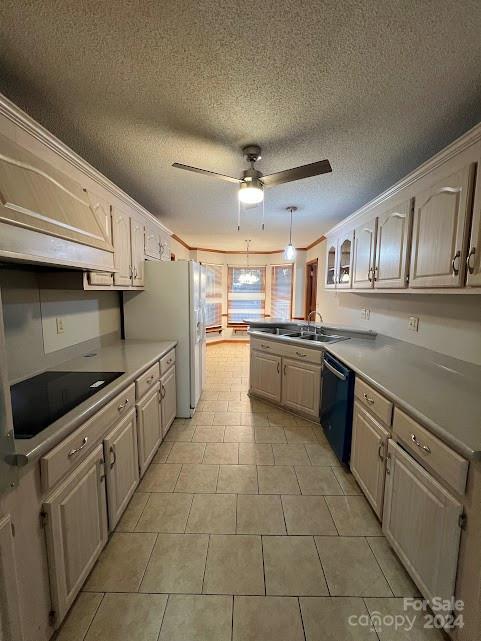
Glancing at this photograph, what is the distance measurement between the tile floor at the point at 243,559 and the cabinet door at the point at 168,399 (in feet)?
0.90

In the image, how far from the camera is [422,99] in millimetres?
1374

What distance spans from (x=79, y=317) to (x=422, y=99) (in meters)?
2.67

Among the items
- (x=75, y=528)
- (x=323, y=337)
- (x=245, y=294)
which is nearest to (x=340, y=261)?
(x=323, y=337)

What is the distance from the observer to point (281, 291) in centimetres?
698

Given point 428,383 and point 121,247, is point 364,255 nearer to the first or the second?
point 428,383

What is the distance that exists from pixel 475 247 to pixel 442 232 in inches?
11.4

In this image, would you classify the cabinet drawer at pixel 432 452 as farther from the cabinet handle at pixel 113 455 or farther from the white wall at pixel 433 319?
the cabinet handle at pixel 113 455

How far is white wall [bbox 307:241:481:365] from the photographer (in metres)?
1.83

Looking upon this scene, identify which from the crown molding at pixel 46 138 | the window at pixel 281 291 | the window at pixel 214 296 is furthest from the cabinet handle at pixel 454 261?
the window at pixel 214 296

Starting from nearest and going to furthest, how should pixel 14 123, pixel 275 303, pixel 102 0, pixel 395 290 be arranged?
pixel 102 0 → pixel 14 123 → pixel 395 290 → pixel 275 303

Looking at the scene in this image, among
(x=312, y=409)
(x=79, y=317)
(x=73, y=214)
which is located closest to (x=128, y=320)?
(x=79, y=317)

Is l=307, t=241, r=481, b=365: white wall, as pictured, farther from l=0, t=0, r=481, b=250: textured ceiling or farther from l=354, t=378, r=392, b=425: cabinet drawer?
l=0, t=0, r=481, b=250: textured ceiling

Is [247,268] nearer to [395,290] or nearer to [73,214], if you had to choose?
[395,290]

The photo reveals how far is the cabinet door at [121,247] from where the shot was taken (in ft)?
7.38
